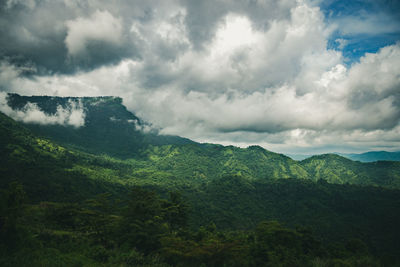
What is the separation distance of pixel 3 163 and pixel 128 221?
230m

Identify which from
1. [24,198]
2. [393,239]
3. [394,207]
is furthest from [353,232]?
[24,198]

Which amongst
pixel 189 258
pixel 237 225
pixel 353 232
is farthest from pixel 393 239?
pixel 189 258

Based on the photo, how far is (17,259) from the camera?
1231 centimetres

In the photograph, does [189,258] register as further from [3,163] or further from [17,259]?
[3,163]

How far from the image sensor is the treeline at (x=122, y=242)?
1512 centimetres

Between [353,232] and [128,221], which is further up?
[128,221]

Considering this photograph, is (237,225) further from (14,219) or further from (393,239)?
(14,219)

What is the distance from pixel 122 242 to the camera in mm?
24375

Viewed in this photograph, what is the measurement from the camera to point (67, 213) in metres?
34.1

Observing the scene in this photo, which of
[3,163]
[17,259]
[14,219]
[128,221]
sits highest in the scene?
[14,219]

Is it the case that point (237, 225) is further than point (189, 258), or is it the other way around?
point (237, 225)

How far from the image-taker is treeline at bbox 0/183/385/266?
49.6 ft

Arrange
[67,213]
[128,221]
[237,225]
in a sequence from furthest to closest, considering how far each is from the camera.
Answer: [237,225] → [67,213] → [128,221]

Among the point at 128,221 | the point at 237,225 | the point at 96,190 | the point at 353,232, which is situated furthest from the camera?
the point at 96,190
